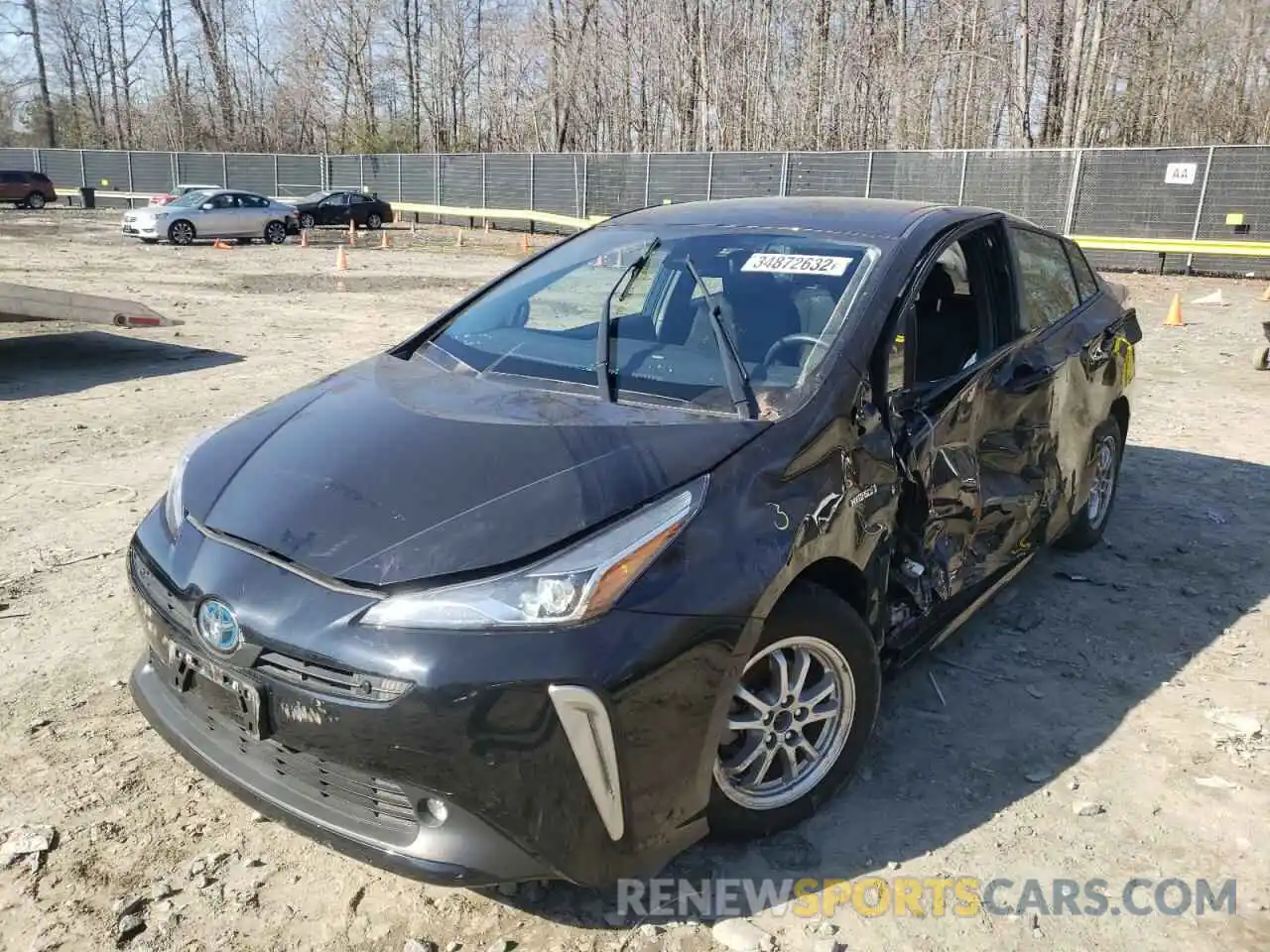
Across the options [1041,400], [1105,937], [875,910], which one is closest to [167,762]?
[875,910]

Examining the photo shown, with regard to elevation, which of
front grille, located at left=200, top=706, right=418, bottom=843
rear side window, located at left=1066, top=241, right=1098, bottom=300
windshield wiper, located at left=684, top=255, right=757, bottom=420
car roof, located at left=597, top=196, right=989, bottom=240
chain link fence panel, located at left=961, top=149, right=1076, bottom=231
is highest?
chain link fence panel, located at left=961, top=149, right=1076, bottom=231

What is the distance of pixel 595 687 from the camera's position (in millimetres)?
2131

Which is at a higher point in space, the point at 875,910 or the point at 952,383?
the point at 952,383

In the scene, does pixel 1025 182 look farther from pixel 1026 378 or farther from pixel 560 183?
pixel 1026 378

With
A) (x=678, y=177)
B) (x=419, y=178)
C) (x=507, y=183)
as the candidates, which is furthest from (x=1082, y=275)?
(x=419, y=178)

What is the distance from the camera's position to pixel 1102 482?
5.16 meters

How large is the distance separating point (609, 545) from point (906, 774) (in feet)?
5.03

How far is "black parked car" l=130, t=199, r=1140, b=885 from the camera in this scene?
217cm

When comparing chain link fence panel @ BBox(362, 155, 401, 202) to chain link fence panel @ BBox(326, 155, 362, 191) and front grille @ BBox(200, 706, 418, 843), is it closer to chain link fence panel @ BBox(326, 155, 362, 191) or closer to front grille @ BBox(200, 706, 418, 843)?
chain link fence panel @ BBox(326, 155, 362, 191)

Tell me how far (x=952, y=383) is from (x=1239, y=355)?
956 cm

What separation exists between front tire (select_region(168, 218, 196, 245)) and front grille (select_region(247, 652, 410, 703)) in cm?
2643

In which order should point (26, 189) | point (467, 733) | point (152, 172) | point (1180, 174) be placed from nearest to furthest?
point (467, 733), point (1180, 174), point (26, 189), point (152, 172)

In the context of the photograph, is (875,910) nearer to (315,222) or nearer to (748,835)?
(748,835)

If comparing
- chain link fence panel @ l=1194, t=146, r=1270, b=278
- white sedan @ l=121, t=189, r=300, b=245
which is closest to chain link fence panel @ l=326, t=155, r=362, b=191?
white sedan @ l=121, t=189, r=300, b=245
